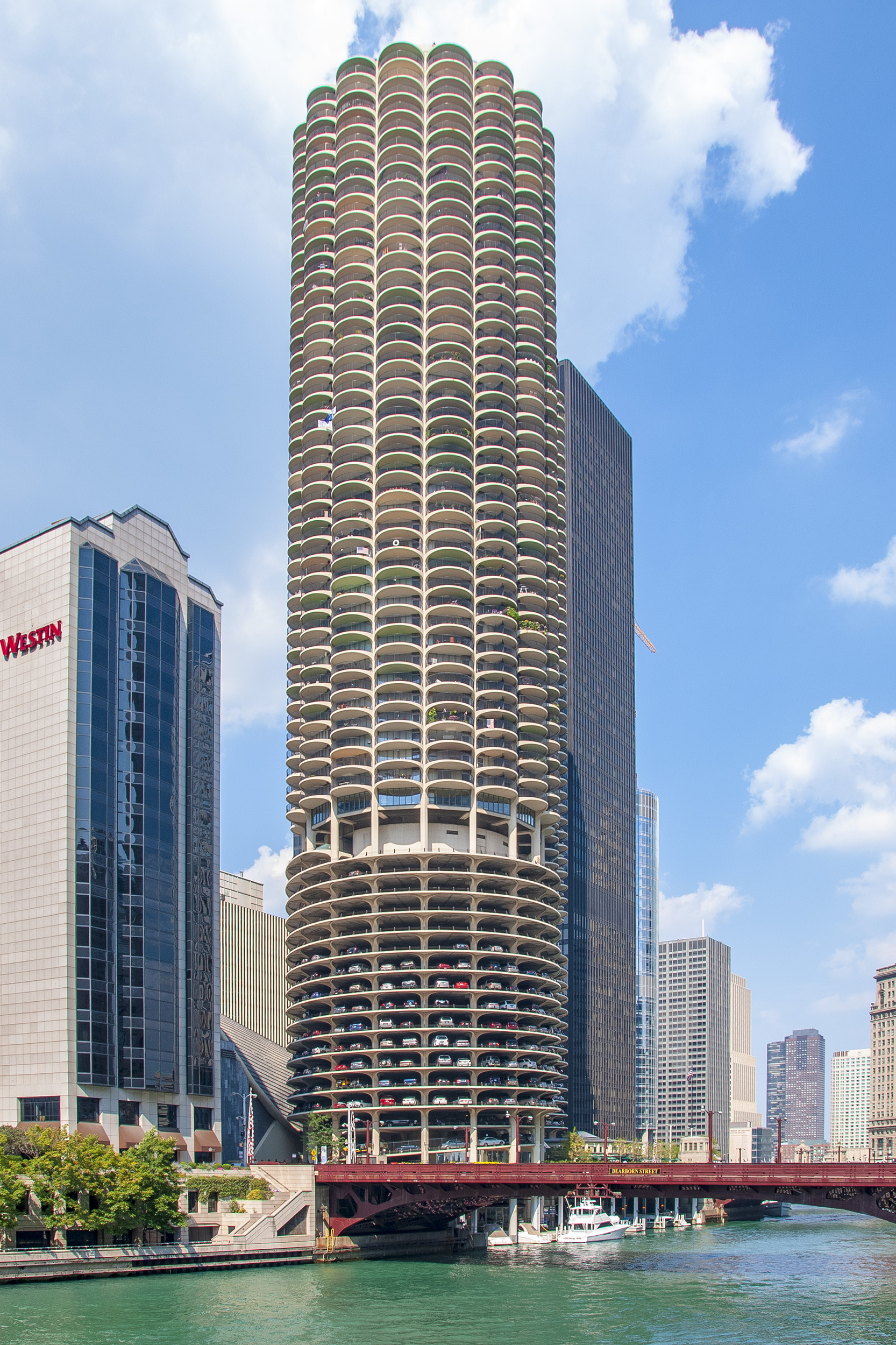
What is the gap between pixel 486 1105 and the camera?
187000 mm

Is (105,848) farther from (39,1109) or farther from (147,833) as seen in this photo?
(39,1109)

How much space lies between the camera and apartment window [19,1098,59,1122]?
150500 mm

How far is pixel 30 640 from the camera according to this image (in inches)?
6580

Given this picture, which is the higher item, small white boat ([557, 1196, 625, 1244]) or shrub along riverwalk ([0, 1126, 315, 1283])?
shrub along riverwalk ([0, 1126, 315, 1283])

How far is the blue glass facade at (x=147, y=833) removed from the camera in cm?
16188

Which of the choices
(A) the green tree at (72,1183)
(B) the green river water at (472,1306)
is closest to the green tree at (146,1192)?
(A) the green tree at (72,1183)

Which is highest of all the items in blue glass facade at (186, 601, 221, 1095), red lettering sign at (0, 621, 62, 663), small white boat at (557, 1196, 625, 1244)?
red lettering sign at (0, 621, 62, 663)

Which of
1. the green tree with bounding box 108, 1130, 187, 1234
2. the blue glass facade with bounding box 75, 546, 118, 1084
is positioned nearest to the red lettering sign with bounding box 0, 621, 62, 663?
the blue glass facade with bounding box 75, 546, 118, 1084

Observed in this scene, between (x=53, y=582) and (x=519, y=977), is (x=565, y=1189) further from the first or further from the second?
(x=53, y=582)

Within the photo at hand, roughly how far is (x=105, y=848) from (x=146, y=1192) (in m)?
41.4

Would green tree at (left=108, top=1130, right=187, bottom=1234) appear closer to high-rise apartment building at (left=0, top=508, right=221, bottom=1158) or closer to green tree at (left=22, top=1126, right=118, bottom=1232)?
green tree at (left=22, top=1126, right=118, bottom=1232)

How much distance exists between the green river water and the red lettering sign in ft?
229

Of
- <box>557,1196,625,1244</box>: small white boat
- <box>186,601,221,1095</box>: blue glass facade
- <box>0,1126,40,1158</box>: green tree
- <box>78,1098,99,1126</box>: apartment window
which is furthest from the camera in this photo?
<box>557,1196,625,1244</box>: small white boat

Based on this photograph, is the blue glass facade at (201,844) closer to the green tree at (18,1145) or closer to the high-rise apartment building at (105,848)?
the high-rise apartment building at (105,848)
